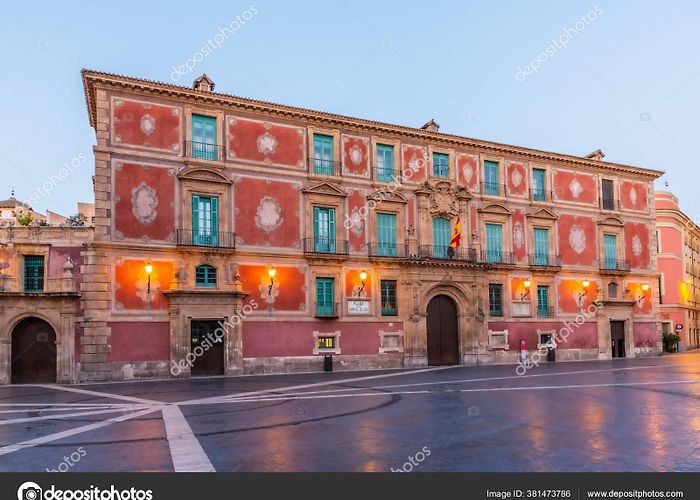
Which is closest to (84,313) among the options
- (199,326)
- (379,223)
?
(199,326)

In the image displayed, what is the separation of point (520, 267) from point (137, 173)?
22835 millimetres

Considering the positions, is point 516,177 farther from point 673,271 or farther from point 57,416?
point 57,416

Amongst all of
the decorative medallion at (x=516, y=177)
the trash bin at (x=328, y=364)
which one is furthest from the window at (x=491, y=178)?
the trash bin at (x=328, y=364)

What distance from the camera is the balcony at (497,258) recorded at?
3712cm

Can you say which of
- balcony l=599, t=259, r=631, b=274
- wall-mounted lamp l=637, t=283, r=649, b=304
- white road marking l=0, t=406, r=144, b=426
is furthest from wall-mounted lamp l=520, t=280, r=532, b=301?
white road marking l=0, t=406, r=144, b=426

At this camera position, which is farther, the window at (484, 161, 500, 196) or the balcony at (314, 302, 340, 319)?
the window at (484, 161, 500, 196)

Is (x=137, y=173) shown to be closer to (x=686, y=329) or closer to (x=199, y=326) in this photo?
(x=199, y=326)

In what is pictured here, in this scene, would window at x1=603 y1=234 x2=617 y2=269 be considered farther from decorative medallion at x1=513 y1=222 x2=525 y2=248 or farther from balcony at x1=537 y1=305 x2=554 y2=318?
decorative medallion at x1=513 y1=222 x2=525 y2=248

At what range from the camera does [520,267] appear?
3816 cm

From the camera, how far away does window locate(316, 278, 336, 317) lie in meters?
31.9

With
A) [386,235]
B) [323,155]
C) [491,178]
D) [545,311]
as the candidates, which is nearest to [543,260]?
[545,311]

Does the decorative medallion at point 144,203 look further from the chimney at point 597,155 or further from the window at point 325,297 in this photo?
the chimney at point 597,155

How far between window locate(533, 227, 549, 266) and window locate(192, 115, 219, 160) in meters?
20.8

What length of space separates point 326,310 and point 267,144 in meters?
9.00
